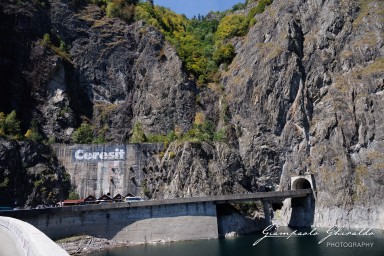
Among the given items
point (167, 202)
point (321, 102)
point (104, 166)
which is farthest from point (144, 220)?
point (321, 102)

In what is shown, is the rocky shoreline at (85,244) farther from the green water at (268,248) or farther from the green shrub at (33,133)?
the green shrub at (33,133)

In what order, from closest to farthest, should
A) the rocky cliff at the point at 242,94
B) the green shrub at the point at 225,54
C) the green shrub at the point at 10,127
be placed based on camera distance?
the rocky cliff at the point at 242,94 → the green shrub at the point at 10,127 → the green shrub at the point at 225,54

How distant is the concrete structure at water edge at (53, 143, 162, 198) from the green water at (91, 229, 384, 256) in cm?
1833

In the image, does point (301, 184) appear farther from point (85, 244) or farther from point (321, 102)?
point (85, 244)

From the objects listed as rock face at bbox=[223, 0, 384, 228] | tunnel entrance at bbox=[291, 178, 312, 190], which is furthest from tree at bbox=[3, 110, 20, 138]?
tunnel entrance at bbox=[291, 178, 312, 190]

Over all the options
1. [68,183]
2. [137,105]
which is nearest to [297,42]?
[137,105]

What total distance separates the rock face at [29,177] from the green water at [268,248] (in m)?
19.9

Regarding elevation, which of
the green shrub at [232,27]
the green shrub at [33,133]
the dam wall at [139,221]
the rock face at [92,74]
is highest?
the green shrub at [232,27]

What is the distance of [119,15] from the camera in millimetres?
88812

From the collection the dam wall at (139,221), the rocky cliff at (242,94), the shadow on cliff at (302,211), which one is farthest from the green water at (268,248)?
the rocky cliff at (242,94)

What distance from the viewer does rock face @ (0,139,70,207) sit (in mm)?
55812

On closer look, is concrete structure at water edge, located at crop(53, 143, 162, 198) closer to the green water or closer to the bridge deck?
the bridge deck

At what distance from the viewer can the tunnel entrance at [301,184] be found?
60750 millimetres

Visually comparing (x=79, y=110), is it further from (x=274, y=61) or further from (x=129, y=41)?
(x=274, y=61)
